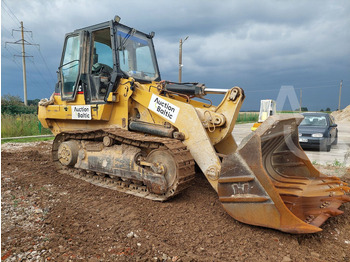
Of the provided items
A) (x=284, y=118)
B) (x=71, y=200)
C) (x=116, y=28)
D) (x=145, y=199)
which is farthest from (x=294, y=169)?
(x=116, y=28)

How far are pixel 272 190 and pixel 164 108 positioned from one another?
2.26 metres

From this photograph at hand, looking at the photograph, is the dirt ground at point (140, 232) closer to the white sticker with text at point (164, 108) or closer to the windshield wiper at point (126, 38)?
the white sticker with text at point (164, 108)

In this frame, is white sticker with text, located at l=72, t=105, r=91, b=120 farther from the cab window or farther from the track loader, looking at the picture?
the cab window

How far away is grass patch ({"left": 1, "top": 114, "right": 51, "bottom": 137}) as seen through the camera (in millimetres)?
13924

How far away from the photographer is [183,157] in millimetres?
3922

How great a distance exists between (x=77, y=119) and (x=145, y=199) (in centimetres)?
249

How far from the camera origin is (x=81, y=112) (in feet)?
17.8

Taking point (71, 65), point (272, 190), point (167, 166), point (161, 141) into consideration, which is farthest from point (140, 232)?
point (71, 65)

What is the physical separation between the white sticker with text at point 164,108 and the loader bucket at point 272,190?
1.39m

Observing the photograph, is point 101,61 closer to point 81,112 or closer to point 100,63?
point 100,63

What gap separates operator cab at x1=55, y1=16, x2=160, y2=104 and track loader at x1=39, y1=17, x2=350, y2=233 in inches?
0.8

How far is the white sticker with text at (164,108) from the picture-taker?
4.35 meters

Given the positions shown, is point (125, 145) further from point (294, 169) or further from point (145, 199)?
point (294, 169)

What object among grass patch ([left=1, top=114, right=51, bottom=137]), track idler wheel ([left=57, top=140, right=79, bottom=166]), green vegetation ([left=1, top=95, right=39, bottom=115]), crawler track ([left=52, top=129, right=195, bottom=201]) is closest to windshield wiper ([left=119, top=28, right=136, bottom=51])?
crawler track ([left=52, top=129, right=195, bottom=201])
